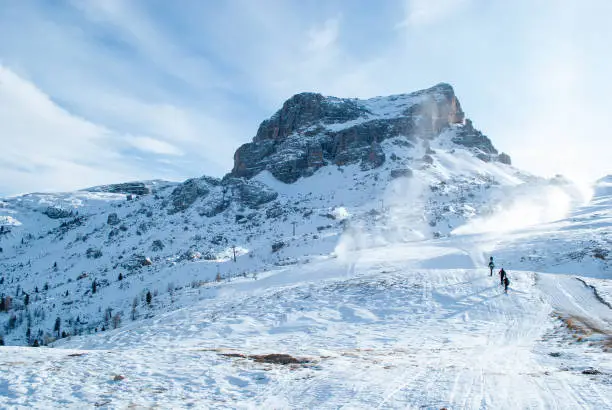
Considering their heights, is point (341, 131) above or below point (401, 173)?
above

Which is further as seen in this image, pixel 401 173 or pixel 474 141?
pixel 474 141

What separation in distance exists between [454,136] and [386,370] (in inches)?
6146

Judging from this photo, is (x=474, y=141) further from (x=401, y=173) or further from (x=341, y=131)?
(x=401, y=173)

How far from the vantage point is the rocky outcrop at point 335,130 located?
440 ft

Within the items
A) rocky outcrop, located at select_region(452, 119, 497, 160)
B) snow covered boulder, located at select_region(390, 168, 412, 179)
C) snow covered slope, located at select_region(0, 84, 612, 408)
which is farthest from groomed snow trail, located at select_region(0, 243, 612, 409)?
rocky outcrop, located at select_region(452, 119, 497, 160)

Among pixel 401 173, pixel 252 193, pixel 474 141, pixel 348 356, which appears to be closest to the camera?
pixel 348 356

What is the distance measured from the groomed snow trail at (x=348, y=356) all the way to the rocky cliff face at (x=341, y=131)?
105415mm

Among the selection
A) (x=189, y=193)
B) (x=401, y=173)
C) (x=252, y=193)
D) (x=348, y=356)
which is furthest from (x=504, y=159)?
(x=348, y=356)

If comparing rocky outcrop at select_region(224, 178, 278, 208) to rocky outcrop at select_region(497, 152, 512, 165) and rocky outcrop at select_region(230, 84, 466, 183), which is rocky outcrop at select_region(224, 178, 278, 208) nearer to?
rocky outcrop at select_region(230, 84, 466, 183)

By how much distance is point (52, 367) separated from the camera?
9.57 meters

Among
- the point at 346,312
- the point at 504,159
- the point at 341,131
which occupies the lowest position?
the point at 346,312

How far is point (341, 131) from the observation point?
461ft

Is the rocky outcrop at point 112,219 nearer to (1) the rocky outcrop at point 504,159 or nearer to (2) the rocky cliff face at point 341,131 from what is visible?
(2) the rocky cliff face at point 341,131

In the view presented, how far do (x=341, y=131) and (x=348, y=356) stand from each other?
134m
